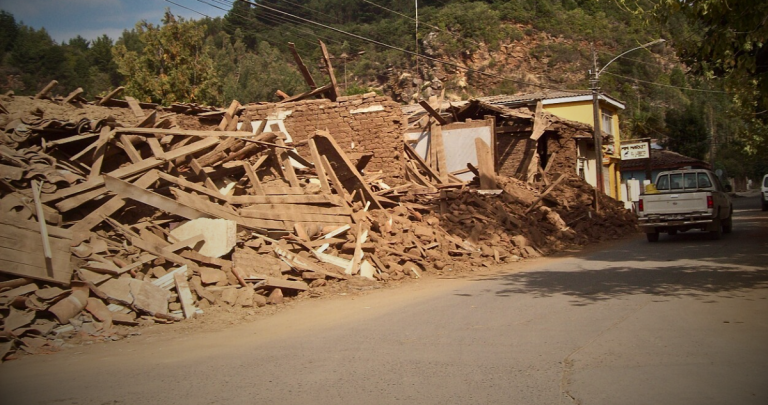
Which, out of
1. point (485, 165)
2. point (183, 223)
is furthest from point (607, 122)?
point (183, 223)

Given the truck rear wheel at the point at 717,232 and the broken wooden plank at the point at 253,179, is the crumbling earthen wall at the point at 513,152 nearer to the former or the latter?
the truck rear wheel at the point at 717,232

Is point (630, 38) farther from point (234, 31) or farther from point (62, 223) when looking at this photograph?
point (62, 223)

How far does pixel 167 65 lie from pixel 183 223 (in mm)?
22360

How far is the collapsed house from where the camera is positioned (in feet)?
31.9

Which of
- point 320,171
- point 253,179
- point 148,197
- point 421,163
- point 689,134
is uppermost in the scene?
point 689,134

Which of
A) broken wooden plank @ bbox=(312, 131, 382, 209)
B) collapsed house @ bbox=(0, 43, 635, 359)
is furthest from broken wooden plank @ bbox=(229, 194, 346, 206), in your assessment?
broken wooden plank @ bbox=(312, 131, 382, 209)

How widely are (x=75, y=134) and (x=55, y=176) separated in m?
2.41

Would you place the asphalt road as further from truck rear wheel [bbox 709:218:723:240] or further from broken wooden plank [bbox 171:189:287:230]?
truck rear wheel [bbox 709:218:723:240]

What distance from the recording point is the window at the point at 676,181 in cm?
2098

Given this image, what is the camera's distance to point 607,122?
41.2 m

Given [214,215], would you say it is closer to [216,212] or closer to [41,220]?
[216,212]

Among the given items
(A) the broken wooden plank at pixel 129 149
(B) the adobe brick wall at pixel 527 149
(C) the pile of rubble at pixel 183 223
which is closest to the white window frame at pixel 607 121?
(B) the adobe brick wall at pixel 527 149

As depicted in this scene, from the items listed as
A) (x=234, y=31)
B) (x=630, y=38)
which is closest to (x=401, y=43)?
(x=234, y=31)

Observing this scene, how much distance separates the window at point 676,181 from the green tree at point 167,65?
867 inches
